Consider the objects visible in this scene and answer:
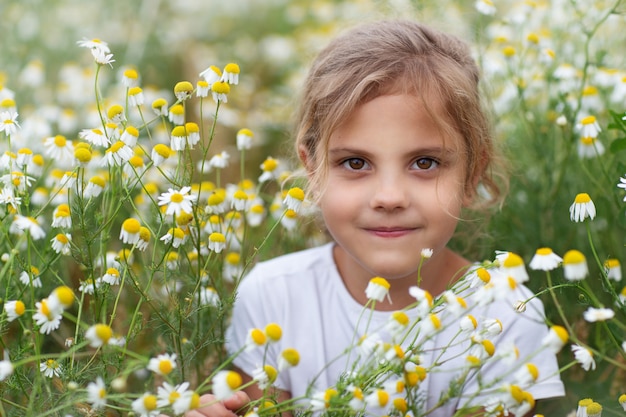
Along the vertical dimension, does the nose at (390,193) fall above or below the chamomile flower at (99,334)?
above

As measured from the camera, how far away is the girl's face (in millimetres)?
1497

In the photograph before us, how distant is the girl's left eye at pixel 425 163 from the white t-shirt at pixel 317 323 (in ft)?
1.15

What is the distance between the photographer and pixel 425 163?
1555mm

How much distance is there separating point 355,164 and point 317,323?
42cm

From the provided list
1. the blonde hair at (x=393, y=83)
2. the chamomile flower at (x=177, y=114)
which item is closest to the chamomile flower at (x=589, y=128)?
the blonde hair at (x=393, y=83)

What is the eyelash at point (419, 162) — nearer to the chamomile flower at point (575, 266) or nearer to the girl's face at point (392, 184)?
the girl's face at point (392, 184)

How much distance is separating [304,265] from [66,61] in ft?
6.78

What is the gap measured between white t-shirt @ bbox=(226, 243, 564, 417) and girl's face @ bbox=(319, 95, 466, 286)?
21 cm

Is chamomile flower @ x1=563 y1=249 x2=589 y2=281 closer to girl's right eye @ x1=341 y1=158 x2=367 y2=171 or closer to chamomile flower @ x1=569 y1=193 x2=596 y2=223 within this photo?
chamomile flower @ x1=569 y1=193 x2=596 y2=223

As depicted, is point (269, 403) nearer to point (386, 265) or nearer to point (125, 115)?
point (386, 265)

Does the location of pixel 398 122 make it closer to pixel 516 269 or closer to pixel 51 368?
pixel 516 269

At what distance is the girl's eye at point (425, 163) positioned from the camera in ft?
5.09

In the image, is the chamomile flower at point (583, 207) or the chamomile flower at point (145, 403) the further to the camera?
the chamomile flower at point (583, 207)

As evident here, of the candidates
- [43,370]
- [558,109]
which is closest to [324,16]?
[558,109]
